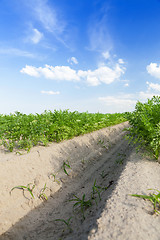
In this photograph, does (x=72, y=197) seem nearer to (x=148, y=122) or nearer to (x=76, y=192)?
(x=76, y=192)

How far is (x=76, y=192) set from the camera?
11.6 feet

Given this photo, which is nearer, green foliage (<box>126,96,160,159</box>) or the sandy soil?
the sandy soil

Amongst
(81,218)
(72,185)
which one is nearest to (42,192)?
(72,185)

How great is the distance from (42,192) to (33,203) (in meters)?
0.28

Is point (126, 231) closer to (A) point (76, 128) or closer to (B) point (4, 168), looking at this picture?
(B) point (4, 168)

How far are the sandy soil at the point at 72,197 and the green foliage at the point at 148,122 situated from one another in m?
0.42

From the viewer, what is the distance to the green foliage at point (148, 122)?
3.36 meters

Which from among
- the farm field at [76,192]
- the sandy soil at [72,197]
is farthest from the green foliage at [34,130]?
the sandy soil at [72,197]

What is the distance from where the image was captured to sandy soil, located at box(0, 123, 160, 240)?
5.96 feet

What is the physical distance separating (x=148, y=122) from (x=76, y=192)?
79.1 inches

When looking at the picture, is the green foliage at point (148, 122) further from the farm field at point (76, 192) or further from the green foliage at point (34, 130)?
the green foliage at point (34, 130)

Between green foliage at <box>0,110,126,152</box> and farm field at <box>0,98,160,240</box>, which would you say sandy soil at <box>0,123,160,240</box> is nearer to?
farm field at <box>0,98,160,240</box>

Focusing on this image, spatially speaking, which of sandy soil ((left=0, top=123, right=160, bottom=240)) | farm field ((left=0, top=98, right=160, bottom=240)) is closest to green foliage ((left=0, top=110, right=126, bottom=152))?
farm field ((left=0, top=98, right=160, bottom=240))

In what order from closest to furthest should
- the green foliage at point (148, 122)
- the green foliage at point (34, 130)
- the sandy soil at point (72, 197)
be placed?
→ the sandy soil at point (72, 197), the green foliage at point (148, 122), the green foliage at point (34, 130)
